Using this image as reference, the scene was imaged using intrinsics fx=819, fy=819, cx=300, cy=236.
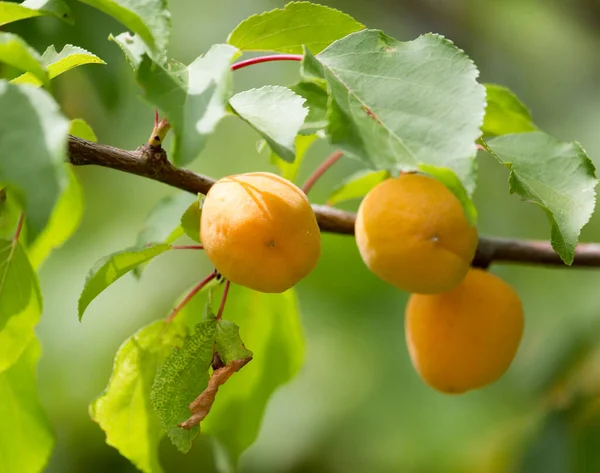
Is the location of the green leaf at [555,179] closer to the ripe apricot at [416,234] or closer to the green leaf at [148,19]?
the ripe apricot at [416,234]

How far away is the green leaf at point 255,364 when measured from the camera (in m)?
0.94

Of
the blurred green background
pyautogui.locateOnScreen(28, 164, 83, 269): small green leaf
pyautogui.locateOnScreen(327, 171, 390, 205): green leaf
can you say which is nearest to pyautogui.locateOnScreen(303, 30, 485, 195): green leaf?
pyautogui.locateOnScreen(327, 171, 390, 205): green leaf

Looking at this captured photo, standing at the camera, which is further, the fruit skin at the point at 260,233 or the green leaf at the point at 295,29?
the green leaf at the point at 295,29

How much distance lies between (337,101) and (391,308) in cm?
150

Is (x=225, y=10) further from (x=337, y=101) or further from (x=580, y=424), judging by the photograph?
(x=337, y=101)

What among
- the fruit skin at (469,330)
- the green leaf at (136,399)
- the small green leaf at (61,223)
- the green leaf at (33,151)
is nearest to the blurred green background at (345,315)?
the small green leaf at (61,223)

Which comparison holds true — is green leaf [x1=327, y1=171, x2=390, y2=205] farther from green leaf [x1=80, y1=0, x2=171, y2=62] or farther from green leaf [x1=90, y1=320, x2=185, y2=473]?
green leaf [x1=80, y1=0, x2=171, y2=62]

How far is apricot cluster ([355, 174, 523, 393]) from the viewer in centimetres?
70

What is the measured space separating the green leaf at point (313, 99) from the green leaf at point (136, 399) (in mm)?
275

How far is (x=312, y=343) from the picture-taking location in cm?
210

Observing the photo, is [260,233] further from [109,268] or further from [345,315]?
[345,315]

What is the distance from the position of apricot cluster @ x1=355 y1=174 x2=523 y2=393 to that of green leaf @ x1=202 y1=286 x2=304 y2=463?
0.57 ft

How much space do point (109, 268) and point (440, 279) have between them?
29cm

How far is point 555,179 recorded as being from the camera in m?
0.73
